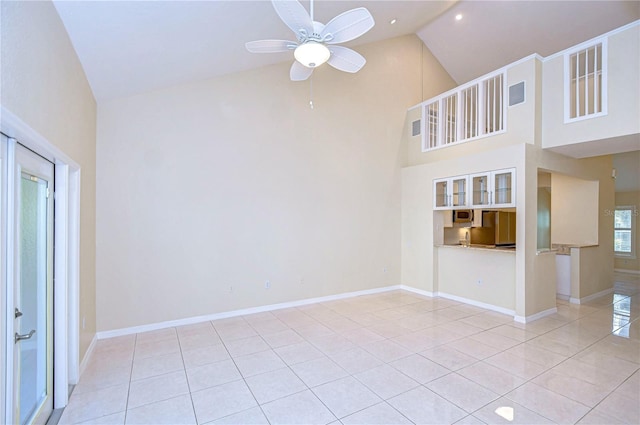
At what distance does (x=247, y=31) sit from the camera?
134 inches

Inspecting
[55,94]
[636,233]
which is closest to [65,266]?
[55,94]

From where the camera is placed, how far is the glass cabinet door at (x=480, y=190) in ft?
15.9

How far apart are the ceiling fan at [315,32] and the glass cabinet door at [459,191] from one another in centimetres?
332

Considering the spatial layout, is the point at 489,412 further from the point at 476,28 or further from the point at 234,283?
the point at 476,28

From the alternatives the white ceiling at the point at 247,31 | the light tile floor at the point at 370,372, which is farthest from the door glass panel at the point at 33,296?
the white ceiling at the point at 247,31

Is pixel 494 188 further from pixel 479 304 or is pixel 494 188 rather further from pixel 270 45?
pixel 270 45

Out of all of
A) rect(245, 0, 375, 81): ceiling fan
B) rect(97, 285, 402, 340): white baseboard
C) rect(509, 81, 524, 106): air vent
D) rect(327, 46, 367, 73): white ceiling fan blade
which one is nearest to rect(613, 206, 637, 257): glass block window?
rect(509, 81, 524, 106): air vent

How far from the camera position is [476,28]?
6258 mm

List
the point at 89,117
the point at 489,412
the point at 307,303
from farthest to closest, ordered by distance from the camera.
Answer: the point at 307,303 → the point at 89,117 → the point at 489,412

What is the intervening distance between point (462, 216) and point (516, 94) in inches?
96.3

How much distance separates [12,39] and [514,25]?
7.35 meters

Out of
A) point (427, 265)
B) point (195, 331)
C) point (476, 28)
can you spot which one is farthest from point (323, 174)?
point (476, 28)

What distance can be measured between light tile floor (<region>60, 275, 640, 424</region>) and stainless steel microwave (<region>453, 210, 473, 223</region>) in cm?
213

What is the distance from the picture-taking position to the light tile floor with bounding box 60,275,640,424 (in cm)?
237
